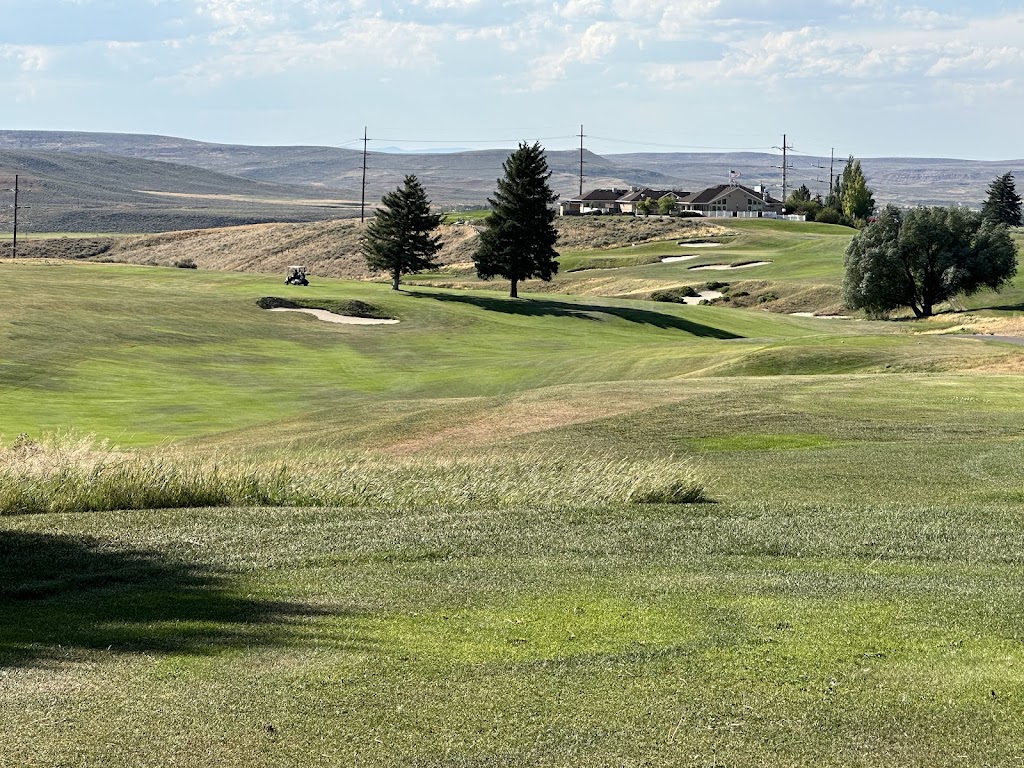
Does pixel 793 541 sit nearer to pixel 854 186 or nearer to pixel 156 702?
pixel 156 702

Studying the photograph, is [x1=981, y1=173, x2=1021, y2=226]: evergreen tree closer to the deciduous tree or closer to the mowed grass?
the deciduous tree

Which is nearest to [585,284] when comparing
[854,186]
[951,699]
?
[854,186]

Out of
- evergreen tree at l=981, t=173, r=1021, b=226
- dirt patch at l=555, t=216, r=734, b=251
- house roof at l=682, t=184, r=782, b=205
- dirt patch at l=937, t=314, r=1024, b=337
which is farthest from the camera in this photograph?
house roof at l=682, t=184, r=782, b=205

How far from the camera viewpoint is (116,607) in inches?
426

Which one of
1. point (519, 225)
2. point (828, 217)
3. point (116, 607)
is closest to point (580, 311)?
point (519, 225)

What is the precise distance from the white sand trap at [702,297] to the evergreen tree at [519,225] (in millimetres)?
12291

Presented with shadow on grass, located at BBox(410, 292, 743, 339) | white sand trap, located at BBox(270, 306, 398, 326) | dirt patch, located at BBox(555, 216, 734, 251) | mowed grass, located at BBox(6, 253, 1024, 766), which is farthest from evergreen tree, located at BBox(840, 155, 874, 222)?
mowed grass, located at BBox(6, 253, 1024, 766)

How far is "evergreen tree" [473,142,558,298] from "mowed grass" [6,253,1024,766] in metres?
48.0

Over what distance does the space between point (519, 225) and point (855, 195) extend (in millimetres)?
90087

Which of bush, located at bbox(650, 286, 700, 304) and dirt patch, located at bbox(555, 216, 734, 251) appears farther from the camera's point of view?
dirt patch, located at bbox(555, 216, 734, 251)

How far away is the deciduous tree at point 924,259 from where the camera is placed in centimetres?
6862

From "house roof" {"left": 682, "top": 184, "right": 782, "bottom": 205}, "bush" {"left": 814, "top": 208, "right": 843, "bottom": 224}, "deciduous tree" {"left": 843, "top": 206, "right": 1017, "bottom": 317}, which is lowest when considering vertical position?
"deciduous tree" {"left": 843, "top": 206, "right": 1017, "bottom": 317}

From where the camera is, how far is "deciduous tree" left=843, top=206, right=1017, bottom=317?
68.6 meters

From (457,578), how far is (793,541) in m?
4.25
